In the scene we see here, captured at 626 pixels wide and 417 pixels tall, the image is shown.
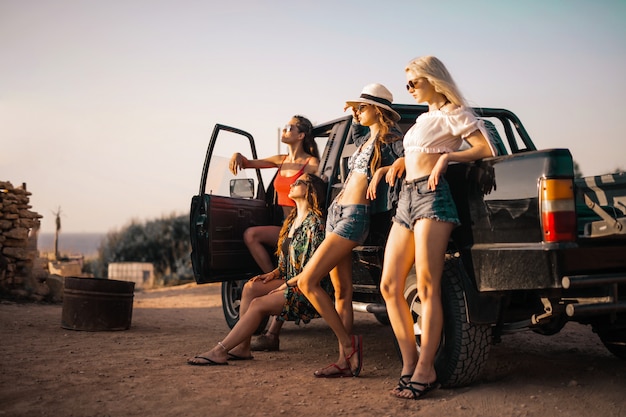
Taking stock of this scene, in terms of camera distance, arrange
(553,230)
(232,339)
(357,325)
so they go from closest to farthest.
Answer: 1. (553,230)
2. (232,339)
3. (357,325)

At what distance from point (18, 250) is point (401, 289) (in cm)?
885

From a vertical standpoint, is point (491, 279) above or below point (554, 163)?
below

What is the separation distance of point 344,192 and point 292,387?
138 cm

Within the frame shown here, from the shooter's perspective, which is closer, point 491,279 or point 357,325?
point 491,279

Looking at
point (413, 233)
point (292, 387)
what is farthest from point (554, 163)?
point (292, 387)

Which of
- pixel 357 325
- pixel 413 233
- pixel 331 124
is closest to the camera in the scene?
pixel 413 233

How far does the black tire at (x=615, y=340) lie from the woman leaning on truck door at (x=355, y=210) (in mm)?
1975

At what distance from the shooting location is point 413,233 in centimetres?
435

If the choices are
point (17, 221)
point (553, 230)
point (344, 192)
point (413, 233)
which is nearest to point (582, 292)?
point (553, 230)

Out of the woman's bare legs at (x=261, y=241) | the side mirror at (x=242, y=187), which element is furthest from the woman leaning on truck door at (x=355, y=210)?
the side mirror at (x=242, y=187)

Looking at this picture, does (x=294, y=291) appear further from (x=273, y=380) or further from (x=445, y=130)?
(x=445, y=130)

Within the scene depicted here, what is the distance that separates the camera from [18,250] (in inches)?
448

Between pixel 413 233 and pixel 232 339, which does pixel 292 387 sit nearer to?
pixel 232 339

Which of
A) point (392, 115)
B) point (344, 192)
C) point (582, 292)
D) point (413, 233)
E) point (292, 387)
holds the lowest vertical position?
point (292, 387)
